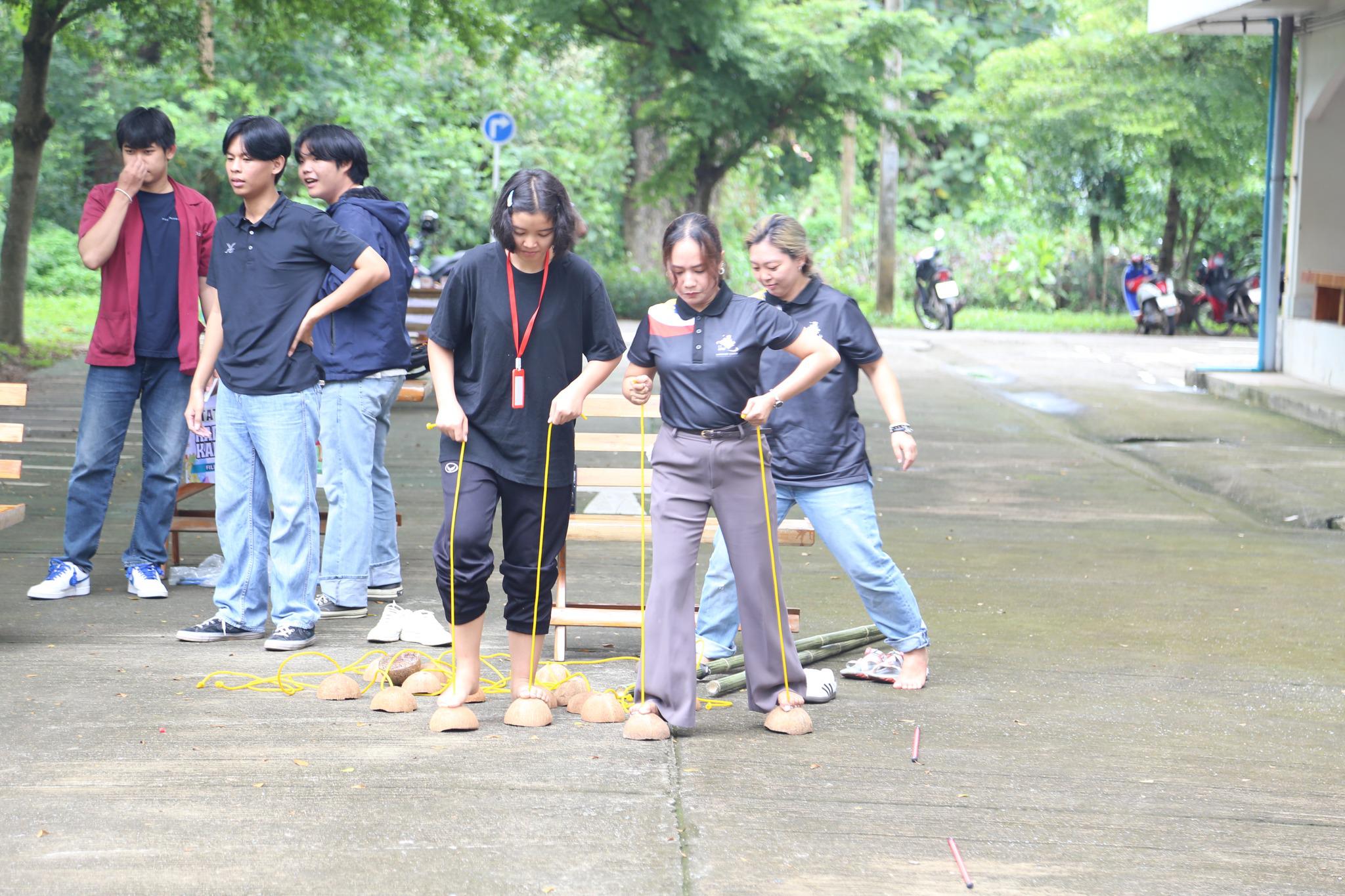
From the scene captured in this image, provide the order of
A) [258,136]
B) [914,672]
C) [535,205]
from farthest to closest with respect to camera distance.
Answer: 1. [258,136]
2. [914,672]
3. [535,205]

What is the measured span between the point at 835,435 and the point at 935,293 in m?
22.7

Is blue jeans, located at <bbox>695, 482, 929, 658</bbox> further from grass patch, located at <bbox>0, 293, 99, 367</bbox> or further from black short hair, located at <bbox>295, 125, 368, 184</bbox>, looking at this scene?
grass patch, located at <bbox>0, 293, 99, 367</bbox>

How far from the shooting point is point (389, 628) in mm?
5965

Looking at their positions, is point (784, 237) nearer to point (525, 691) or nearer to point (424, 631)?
point (525, 691)

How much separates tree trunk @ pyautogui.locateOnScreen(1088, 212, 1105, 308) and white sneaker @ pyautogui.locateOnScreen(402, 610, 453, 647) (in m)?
27.7

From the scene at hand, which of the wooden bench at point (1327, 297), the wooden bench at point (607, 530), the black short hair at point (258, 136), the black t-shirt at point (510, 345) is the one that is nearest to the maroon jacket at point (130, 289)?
the black short hair at point (258, 136)

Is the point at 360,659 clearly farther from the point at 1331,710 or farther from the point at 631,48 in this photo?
the point at 631,48

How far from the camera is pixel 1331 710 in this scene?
5379 mm

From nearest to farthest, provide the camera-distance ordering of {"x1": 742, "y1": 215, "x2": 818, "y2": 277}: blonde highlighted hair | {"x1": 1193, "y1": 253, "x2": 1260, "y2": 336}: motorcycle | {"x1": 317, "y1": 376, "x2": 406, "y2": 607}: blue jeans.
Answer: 1. {"x1": 742, "y1": 215, "x2": 818, "y2": 277}: blonde highlighted hair
2. {"x1": 317, "y1": 376, "x2": 406, "y2": 607}: blue jeans
3. {"x1": 1193, "y1": 253, "x2": 1260, "y2": 336}: motorcycle

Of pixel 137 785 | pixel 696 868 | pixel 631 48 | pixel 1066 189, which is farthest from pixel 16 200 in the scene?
pixel 1066 189

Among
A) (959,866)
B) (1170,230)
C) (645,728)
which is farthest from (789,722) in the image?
(1170,230)

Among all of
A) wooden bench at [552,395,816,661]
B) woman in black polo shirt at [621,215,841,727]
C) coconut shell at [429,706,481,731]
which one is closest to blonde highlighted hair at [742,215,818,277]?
woman in black polo shirt at [621,215,841,727]

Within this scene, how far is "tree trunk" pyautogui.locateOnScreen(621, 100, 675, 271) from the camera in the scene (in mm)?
29953

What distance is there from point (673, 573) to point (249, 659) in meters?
1.76
